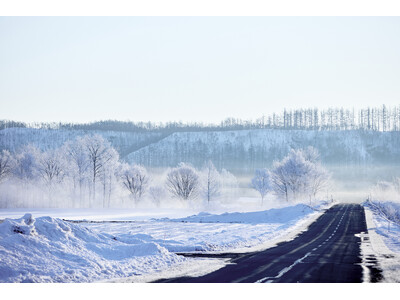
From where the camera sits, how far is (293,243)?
109 feet

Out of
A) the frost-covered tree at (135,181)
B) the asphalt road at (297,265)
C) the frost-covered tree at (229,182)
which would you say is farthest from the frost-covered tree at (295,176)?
the frost-covered tree at (229,182)

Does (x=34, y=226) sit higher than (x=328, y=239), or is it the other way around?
(x=34, y=226)

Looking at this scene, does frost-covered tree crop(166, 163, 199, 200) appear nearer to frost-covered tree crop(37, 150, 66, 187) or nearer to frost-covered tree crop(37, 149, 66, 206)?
frost-covered tree crop(37, 150, 66, 187)

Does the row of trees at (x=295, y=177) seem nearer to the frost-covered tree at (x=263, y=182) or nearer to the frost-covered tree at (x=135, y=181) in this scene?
the frost-covered tree at (x=263, y=182)

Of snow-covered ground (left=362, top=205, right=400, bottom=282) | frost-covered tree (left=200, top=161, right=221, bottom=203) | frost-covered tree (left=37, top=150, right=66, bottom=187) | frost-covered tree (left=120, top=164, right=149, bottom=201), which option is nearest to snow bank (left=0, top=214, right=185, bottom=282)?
snow-covered ground (left=362, top=205, right=400, bottom=282)

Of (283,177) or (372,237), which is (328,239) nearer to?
(372,237)

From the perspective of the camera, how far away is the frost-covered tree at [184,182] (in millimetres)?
109188

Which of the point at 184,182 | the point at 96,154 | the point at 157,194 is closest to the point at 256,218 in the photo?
the point at 96,154

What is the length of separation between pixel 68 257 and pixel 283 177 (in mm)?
87879

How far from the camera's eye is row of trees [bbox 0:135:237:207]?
311 feet

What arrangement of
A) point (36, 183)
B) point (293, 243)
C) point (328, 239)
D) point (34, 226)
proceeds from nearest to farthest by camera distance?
point (34, 226) < point (293, 243) < point (328, 239) < point (36, 183)
